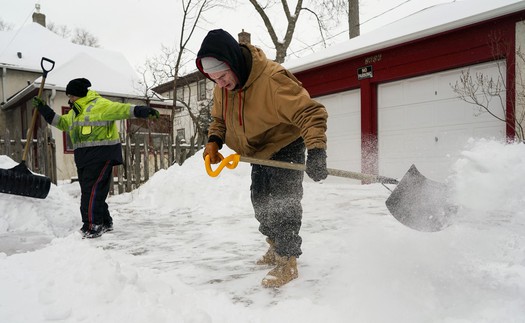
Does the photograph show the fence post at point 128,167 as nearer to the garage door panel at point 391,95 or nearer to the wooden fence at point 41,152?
the wooden fence at point 41,152

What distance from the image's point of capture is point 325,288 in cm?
231

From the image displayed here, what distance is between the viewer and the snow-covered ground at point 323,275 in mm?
1898

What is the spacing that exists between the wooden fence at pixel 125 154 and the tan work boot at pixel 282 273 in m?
5.67

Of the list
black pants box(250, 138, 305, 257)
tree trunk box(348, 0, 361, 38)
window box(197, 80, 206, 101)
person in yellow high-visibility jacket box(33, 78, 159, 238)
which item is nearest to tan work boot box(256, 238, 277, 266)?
black pants box(250, 138, 305, 257)

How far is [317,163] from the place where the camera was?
87.5 inches

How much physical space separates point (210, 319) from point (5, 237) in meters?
3.43

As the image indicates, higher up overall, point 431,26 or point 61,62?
point 61,62

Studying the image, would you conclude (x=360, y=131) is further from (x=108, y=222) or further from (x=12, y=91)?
(x=12, y=91)

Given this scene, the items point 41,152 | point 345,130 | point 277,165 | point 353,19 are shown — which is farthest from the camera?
point 353,19

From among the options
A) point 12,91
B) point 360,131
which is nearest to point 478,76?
point 360,131

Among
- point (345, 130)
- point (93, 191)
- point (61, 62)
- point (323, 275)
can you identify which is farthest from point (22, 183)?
point (61, 62)

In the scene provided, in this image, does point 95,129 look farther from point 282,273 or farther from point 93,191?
point 282,273

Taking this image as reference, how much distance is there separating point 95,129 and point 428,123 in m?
5.58

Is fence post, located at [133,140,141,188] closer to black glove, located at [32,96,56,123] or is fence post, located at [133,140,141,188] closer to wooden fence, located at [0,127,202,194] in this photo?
wooden fence, located at [0,127,202,194]
